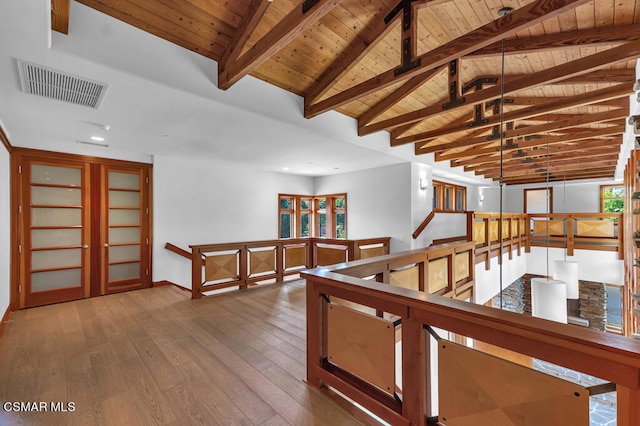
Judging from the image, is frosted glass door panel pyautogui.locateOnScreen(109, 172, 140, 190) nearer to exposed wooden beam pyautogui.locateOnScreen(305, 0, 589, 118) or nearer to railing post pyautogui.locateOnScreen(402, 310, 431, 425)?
exposed wooden beam pyautogui.locateOnScreen(305, 0, 589, 118)

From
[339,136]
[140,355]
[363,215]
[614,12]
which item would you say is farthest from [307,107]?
[363,215]

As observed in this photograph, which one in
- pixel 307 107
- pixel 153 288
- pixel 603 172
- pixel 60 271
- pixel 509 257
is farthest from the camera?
pixel 603 172

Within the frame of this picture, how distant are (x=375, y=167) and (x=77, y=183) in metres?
6.01

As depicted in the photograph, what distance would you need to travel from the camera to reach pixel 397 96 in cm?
395

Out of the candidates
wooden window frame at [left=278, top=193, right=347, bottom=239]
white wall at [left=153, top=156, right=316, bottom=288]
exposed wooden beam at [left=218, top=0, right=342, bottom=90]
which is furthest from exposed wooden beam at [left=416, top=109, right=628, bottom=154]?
white wall at [left=153, top=156, right=316, bottom=288]

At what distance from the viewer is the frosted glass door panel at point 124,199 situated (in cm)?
496

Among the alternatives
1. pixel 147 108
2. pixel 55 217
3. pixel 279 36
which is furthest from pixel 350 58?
pixel 55 217

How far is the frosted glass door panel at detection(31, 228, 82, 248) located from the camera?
4277 millimetres

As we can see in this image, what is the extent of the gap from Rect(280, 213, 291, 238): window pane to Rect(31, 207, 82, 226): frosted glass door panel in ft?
14.2

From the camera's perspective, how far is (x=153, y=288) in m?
5.16

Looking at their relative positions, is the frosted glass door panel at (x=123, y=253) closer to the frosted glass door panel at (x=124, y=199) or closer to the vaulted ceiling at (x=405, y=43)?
the frosted glass door panel at (x=124, y=199)

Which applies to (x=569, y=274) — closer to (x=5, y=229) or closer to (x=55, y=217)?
(x=5, y=229)

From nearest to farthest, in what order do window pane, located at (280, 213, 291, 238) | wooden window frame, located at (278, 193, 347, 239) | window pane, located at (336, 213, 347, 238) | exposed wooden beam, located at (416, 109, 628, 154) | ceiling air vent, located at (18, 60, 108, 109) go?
ceiling air vent, located at (18, 60, 108, 109) < exposed wooden beam, located at (416, 109, 628, 154) < window pane, located at (280, 213, 291, 238) < window pane, located at (336, 213, 347, 238) < wooden window frame, located at (278, 193, 347, 239)

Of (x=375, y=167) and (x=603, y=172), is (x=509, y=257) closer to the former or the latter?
(x=375, y=167)
